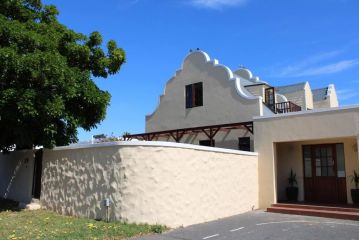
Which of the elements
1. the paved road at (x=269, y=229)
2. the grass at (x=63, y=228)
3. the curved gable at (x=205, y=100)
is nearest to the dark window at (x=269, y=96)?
the curved gable at (x=205, y=100)

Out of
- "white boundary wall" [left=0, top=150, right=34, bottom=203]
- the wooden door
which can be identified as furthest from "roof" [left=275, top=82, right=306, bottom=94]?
"white boundary wall" [left=0, top=150, right=34, bottom=203]

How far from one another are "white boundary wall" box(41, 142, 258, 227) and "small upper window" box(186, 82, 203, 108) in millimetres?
7043

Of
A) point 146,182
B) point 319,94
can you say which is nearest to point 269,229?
point 146,182

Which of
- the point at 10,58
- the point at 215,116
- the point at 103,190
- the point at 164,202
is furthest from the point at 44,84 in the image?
the point at 215,116

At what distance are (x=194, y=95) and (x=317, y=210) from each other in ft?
31.7

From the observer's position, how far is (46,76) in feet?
39.3

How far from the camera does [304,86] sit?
79.5 ft

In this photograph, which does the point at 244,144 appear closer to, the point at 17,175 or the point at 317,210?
the point at 317,210

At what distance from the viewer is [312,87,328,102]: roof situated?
27617 mm

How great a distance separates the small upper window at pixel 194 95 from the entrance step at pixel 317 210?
25.6ft

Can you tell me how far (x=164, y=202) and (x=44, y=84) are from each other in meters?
5.39

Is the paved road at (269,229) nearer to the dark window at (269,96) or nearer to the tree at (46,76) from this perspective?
the tree at (46,76)

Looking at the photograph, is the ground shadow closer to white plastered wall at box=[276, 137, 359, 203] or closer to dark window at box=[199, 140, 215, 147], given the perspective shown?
dark window at box=[199, 140, 215, 147]

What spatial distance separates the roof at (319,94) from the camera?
90.6 feet
